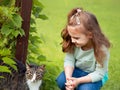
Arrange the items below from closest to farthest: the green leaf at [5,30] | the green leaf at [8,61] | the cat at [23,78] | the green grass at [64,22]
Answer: the green leaf at [8,61]
the green leaf at [5,30]
the cat at [23,78]
the green grass at [64,22]

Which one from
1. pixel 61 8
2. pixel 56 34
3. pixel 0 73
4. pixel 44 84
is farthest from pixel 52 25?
pixel 0 73

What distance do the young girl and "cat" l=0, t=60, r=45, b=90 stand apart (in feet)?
0.82

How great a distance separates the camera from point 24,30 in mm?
4090

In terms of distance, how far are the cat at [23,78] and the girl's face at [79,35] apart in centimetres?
38

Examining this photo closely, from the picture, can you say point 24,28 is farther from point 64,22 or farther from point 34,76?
point 64,22

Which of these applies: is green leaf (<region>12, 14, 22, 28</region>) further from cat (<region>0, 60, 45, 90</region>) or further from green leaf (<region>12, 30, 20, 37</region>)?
cat (<region>0, 60, 45, 90</region>)

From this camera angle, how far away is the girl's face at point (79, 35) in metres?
3.97

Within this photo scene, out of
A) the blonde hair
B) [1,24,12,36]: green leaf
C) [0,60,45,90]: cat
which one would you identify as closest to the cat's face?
[0,60,45,90]: cat

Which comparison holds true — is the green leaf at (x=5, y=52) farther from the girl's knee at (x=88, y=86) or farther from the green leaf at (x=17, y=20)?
the girl's knee at (x=88, y=86)

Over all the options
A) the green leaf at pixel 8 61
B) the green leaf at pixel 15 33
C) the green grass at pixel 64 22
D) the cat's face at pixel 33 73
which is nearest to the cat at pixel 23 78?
the cat's face at pixel 33 73

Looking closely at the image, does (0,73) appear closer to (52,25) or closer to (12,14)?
(12,14)

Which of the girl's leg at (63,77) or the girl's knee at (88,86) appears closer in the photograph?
the girl's knee at (88,86)

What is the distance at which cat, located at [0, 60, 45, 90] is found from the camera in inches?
161

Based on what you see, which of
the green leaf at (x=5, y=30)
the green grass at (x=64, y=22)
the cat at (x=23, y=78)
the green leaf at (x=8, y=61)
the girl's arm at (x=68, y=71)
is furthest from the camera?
the green grass at (x=64, y=22)
